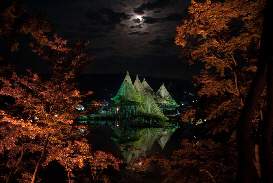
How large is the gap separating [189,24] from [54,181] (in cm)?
992

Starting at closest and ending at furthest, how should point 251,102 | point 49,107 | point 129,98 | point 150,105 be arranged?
point 251,102, point 49,107, point 129,98, point 150,105

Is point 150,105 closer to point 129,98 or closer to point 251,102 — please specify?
point 129,98

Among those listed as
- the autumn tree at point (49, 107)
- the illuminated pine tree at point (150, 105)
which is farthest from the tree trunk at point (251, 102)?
the illuminated pine tree at point (150, 105)

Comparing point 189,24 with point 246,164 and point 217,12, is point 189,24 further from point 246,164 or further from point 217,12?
point 246,164

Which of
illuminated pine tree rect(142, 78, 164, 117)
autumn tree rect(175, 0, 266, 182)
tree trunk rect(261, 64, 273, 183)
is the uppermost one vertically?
illuminated pine tree rect(142, 78, 164, 117)

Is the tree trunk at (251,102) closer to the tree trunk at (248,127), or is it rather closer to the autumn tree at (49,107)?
the tree trunk at (248,127)

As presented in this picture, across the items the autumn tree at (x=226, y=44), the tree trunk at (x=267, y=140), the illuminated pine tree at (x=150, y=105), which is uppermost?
the illuminated pine tree at (x=150, y=105)

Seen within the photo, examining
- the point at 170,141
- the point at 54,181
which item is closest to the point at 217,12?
the point at 54,181

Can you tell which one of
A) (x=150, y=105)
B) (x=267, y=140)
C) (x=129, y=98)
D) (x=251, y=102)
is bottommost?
(x=267, y=140)

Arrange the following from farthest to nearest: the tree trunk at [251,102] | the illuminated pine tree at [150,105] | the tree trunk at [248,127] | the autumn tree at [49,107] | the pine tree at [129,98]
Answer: the illuminated pine tree at [150,105]
the pine tree at [129,98]
the autumn tree at [49,107]
the tree trunk at [248,127]
the tree trunk at [251,102]

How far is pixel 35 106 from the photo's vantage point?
5.63 m

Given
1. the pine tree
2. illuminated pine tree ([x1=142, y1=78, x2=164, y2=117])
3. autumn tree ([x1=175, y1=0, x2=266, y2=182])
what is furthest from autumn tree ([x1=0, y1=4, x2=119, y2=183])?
illuminated pine tree ([x1=142, y1=78, x2=164, y2=117])

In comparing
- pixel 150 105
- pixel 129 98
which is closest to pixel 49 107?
pixel 129 98

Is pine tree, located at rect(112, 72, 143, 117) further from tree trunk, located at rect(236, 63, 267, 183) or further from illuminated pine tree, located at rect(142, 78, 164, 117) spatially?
tree trunk, located at rect(236, 63, 267, 183)
